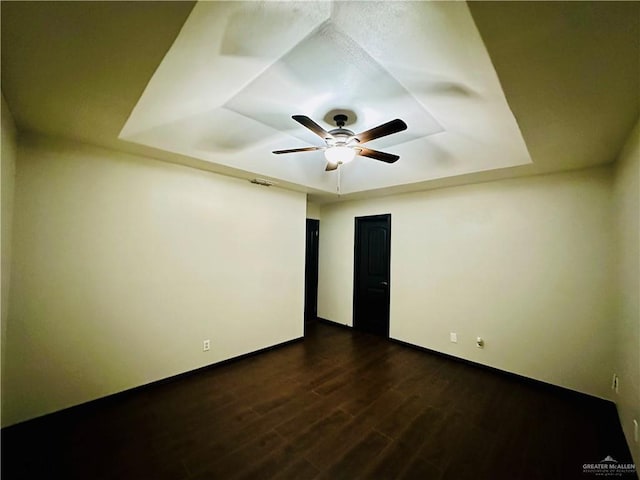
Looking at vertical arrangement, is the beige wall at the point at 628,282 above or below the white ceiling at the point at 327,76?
below

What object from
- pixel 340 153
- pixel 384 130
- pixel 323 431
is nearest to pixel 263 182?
pixel 340 153

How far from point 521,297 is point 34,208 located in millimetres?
4833

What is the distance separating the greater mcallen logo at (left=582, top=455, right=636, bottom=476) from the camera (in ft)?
5.63

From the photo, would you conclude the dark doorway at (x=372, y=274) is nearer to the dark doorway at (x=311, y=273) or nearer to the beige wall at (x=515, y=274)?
the beige wall at (x=515, y=274)

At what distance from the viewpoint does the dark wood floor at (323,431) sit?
172 centimetres

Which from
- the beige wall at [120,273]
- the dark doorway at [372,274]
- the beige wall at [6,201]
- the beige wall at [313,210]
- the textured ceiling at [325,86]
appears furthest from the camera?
the beige wall at [313,210]

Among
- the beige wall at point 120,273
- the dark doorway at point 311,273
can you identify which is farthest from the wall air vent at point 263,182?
the dark doorway at point 311,273

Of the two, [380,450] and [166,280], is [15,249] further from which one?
[380,450]

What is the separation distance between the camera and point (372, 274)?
4.42m

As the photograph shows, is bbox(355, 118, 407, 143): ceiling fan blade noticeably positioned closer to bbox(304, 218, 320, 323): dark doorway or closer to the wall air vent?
the wall air vent

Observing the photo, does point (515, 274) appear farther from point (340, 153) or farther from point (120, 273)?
point (120, 273)

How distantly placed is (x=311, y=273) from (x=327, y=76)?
371 centimetres

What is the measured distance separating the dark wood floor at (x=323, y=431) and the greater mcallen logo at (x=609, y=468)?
0.13ft

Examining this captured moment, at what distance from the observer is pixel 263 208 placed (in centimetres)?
→ 363
